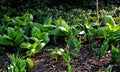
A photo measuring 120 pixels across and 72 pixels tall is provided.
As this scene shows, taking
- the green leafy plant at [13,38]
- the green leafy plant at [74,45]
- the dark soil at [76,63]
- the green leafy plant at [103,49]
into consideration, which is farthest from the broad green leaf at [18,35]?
the green leafy plant at [103,49]

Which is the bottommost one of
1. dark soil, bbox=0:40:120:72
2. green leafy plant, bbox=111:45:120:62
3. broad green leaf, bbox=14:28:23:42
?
dark soil, bbox=0:40:120:72

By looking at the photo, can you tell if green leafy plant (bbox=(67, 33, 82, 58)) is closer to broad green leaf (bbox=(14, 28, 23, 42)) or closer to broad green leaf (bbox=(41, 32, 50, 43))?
broad green leaf (bbox=(41, 32, 50, 43))

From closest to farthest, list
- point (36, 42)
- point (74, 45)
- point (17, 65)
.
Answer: point (17, 65) < point (36, 42) < point (74, 45)

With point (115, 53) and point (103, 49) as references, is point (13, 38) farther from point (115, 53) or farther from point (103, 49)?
point (115, 53)

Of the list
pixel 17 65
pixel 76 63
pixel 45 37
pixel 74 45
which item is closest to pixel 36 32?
pixel 45 37

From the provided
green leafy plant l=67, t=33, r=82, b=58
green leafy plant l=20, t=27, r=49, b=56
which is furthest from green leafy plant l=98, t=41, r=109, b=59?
green leafy plant l=20, t=27, r=49, b=56

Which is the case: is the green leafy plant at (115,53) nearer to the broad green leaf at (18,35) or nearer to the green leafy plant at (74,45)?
the green leafy plant at (74,45)

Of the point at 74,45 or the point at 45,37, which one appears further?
the point at 45,37

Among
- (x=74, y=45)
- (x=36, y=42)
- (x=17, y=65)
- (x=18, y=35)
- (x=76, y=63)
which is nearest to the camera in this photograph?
(x=17, y=65)

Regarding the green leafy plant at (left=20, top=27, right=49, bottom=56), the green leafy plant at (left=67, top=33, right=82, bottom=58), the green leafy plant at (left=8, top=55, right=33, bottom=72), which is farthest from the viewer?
the green leafy plant at (left=20, top=27, right=49, bottom=56)

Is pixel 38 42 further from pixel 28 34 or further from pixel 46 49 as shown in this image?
pixel 28 34

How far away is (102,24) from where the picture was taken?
5.54 metres

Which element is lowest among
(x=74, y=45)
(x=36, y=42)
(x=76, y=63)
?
(x=76, y=63)

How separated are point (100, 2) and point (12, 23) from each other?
7.71 feet
